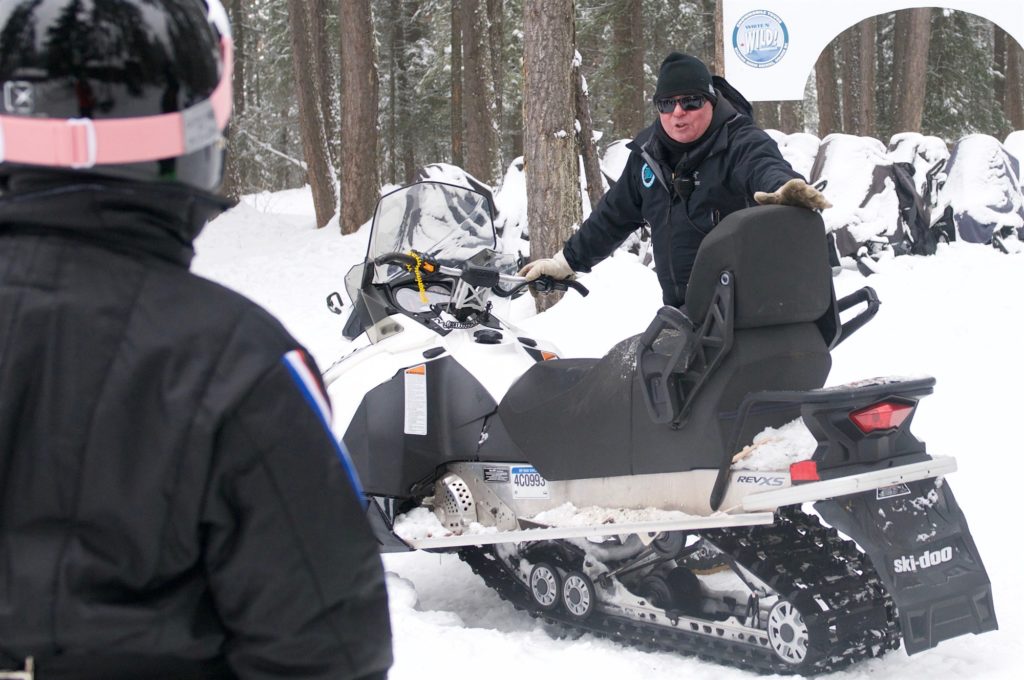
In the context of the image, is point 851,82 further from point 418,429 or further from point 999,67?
point 418,429

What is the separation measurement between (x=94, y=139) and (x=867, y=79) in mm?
23514

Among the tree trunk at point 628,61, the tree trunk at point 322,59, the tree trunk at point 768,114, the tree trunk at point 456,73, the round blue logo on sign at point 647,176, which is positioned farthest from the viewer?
the tree trunk at point 768,114

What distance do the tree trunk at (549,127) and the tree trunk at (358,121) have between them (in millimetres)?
8164

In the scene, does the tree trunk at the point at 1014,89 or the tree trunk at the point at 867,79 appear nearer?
the tree trunk at the point at 867,79

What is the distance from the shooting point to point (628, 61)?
878 inches

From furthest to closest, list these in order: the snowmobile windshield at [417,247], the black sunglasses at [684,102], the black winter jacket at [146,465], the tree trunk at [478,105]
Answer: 1. the tree trunk at [478,105]
2. the snowmobile windshield at [417,247]
3. the black sunglasses at [684,102]
4. the black winter jacket at [146,465]

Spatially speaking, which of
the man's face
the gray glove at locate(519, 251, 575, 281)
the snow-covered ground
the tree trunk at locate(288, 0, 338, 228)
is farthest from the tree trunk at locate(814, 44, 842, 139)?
the man's face

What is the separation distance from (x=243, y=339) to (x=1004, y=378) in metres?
6.92

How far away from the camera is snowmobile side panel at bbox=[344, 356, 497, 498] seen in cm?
452

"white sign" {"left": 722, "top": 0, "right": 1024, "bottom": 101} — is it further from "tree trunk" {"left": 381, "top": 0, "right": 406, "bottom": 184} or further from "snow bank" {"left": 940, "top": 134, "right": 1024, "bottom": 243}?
"tree trunk" {"left": 381, "top": 0, "right": 406, "bottom": 184}

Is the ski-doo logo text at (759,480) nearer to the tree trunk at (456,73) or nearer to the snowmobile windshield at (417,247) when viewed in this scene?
the snowmobile windshield at (417,247)

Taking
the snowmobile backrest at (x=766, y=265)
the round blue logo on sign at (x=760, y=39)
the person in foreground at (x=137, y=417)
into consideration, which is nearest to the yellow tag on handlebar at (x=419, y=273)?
the snowmobile backrest at (x=766, y=265)

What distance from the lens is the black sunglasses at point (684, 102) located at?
442 cm

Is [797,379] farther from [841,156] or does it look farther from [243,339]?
[841,156]
